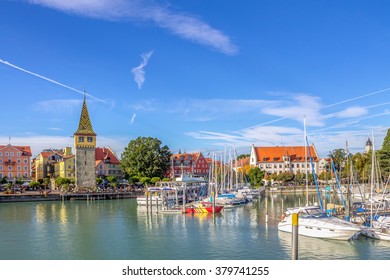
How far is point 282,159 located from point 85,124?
38.7m

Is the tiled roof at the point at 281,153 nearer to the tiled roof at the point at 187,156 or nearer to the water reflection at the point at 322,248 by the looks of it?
the tiled roof at the point at 187,156

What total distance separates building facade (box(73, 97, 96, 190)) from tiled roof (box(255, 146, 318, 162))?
3576cm

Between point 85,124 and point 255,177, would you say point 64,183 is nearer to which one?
point 85,124

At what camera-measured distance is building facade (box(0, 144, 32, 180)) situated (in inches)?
2361

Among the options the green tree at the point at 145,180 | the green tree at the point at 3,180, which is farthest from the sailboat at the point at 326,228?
the green tree at the point at 3,180

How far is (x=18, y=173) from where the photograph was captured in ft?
200

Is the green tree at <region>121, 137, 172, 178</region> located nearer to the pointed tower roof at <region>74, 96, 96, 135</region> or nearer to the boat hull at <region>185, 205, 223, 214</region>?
the pointed tower roof at <region>74, 96, 96, 135</region>

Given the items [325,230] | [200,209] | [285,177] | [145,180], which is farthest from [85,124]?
[325,230]

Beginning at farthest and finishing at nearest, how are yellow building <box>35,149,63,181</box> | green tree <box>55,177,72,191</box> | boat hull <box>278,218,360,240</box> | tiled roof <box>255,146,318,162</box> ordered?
tiled roof <box>255,146,318,162</box> → yellow building <box>35,149,63,181</box> → green tree <box>55,177,72,191</box> → boat hull <box>278,218,360,240</box>

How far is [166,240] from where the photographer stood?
21.5 metres

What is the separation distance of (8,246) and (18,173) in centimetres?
4322

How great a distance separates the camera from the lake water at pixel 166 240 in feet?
59.0

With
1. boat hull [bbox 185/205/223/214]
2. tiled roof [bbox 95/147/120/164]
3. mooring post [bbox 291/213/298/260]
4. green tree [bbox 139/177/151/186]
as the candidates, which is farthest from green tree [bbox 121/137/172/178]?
mooring post [bbox 291/213/298/260]
